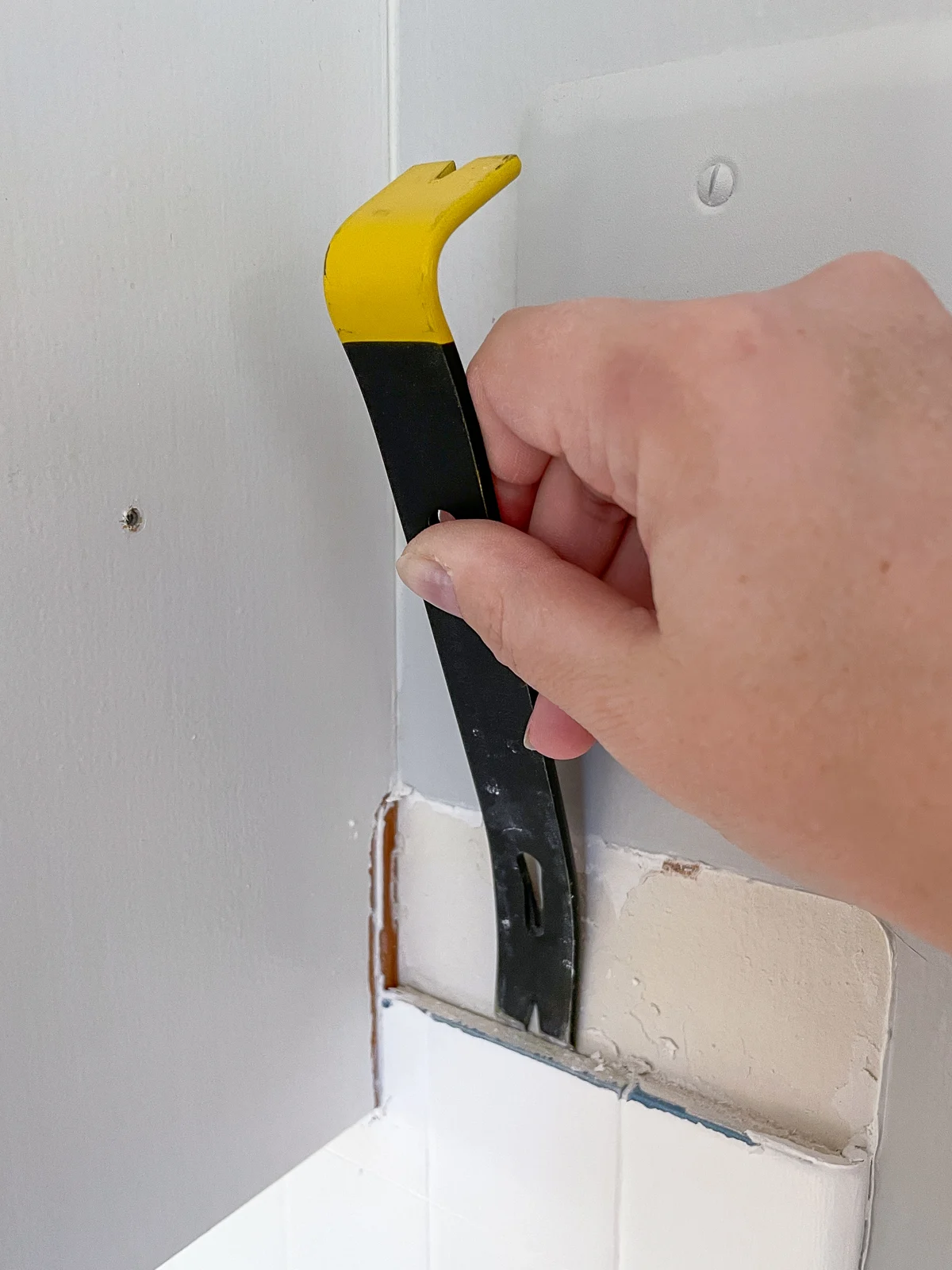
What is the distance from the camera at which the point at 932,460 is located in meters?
0.33

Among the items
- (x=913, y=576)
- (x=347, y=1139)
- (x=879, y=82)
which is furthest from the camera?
(x=347, y=1139)

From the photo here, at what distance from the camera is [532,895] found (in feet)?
2.07

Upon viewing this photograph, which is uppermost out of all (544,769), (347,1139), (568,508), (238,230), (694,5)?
(694,5)

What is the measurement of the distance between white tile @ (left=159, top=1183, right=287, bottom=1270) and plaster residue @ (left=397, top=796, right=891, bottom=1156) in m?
0.34

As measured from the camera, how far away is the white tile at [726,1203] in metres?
0.54

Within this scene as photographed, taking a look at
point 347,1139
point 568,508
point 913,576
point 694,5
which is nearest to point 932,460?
point 913,576

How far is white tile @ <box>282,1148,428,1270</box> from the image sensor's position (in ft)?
2.47

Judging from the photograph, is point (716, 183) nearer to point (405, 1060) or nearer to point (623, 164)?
point (623, 164)

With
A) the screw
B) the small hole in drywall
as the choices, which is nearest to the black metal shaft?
the small hole in drywall

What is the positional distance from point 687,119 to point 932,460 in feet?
0.89

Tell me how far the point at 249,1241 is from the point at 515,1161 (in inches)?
14.1

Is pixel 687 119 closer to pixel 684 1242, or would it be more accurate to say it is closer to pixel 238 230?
pixel 238 230

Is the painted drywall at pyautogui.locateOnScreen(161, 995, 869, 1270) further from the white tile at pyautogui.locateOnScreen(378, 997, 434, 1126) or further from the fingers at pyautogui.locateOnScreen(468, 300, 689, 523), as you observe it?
the fingers at pyautogui.locateOnScreen(468, 300, 689, 523)

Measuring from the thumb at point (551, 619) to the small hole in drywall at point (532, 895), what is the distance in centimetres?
22
